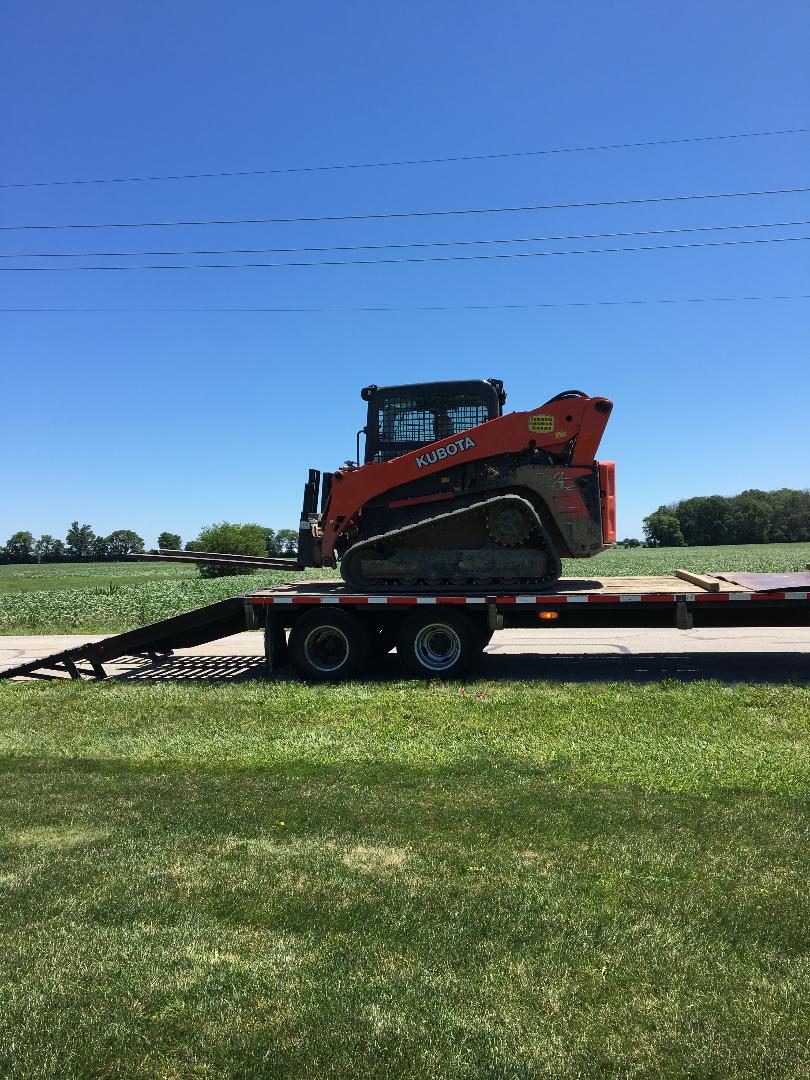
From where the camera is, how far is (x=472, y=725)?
743 centimetres

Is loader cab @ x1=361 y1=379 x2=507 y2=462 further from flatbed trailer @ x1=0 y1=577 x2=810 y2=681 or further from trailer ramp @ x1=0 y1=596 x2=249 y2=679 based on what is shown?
trailer ramp @ x1=0 y1=596 x2=249 y2=679

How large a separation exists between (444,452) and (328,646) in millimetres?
2917

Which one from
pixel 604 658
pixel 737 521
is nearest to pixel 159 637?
pixel 604 658

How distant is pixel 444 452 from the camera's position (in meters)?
10.1

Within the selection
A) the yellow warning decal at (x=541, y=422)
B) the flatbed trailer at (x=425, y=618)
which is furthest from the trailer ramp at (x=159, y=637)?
the yellow warning decal at (x=541, y=422)

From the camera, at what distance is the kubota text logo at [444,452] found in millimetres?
10008

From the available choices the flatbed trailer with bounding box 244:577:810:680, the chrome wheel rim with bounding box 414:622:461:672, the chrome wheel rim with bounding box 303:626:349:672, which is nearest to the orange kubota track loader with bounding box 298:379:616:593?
the flatbed trailer with bounding box 244:577:810:680

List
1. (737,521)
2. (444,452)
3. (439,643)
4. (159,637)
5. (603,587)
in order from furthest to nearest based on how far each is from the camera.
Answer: (737,521), (159,637), (603,587), (444,452), (439,643)

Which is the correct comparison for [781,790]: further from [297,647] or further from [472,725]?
[297,647]

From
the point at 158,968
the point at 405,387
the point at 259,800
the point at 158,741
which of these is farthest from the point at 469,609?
the point at 158,968

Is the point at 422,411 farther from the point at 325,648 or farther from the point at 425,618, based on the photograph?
the point at 325,648

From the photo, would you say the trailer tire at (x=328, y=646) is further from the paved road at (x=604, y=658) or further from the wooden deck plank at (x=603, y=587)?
the paved road at (x=604, y=658)

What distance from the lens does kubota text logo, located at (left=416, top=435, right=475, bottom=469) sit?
32.8 feet

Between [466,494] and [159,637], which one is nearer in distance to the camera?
[466,494]
